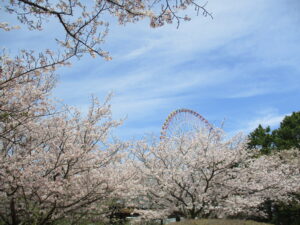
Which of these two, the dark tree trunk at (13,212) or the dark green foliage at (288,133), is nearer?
the dark tree trunk at (13,212)

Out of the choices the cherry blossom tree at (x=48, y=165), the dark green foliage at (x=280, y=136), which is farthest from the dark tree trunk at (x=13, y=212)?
the dark green foliage at (x=280, y=136)

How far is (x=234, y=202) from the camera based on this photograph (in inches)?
454

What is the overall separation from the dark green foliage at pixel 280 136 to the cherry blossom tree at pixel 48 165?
22094mm

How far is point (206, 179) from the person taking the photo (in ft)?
39.2

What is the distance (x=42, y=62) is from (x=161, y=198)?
11.2m

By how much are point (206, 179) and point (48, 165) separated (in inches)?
282

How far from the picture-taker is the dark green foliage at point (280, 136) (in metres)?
27.0

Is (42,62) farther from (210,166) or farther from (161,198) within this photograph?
(161,198)

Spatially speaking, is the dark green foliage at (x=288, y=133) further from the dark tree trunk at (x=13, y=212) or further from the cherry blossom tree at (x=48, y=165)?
the dark tree trunk at (x=13, y=212)

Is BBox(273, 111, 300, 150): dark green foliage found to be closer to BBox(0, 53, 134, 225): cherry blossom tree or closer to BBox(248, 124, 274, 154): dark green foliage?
BBox(248, 124, 274, 154): dark green foliage

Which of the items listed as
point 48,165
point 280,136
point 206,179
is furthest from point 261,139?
point 48,165

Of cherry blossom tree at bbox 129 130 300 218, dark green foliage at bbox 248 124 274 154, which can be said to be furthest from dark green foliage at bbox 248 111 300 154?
cherry blossom tree at bbox 129 130 300 218

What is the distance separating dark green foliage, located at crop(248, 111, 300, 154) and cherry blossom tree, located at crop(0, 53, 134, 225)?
22094 millimetres

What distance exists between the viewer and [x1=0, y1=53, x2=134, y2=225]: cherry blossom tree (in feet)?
22.6
